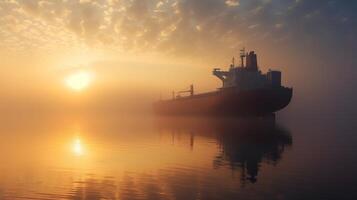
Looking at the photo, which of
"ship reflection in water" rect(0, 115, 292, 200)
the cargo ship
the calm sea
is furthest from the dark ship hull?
"ship reflection in water" rect(0, 115, 292, 200)

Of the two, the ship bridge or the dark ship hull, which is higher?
the ship bridge

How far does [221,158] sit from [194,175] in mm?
7813

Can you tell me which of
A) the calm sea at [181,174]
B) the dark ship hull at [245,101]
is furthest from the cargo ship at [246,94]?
the calm sea at [181,174]

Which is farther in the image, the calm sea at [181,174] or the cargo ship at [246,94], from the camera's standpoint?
the cargo ship at [246,94]

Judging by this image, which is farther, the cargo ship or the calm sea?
the cargo ship

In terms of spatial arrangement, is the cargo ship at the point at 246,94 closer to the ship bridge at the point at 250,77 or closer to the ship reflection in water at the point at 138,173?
the ship bridge at the point at 250,77

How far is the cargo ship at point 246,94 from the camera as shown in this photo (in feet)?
276

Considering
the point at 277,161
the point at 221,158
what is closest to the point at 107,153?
the point at 221,158

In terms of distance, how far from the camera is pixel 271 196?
16.1 metres

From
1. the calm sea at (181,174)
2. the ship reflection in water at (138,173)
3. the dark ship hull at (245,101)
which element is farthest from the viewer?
the dark ship hull at (245,101)

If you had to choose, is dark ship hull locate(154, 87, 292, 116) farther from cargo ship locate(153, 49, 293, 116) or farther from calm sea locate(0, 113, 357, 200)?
calm sea locate(0, 113, 357, 200)

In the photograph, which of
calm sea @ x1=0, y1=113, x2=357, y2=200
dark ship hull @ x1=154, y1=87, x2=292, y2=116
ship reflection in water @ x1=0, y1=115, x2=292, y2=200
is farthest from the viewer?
dark ship hull @ x1=154, y1=87, x2=292, y2=116

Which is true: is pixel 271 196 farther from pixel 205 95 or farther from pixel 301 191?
pixel 205 95

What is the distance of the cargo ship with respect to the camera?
84062 millimetres
